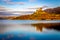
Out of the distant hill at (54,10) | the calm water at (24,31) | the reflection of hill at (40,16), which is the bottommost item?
the calm water at (24,31)

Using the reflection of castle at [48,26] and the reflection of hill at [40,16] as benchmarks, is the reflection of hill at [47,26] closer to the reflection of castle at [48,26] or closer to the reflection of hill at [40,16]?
the reflection of castle at [48,26]

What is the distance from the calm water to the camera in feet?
8.51

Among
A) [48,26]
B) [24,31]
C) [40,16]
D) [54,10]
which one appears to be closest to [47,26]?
[48,26]

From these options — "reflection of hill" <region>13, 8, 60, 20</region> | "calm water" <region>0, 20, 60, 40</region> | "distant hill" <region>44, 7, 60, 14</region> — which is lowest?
"calm water" <region>0, 20, 60, 40</region>

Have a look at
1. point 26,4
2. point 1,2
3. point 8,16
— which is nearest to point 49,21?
point 26,4

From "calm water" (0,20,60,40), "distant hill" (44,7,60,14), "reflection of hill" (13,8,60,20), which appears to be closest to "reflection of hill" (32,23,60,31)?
"calm water" (0,20,60,40)

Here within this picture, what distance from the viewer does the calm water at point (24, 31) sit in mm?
2594

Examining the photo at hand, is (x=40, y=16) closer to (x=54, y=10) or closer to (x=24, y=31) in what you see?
(x=54, y=10)

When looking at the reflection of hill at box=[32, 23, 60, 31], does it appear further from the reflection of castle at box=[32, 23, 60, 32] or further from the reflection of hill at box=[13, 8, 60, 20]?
the reflection of hill at box=[13, 8, 60, 20]

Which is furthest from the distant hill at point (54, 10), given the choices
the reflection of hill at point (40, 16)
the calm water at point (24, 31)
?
the calm water at point (24, 31)

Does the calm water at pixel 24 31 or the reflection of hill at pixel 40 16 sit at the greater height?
the reflection of hill at pixel 40 16

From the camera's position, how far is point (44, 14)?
267 centimetres

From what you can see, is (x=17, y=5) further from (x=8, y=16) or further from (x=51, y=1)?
(x=51, y=1)

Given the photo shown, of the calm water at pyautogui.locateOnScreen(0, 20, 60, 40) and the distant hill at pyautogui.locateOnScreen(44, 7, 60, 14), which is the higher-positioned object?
the distant hill at pyautogui.locateOnScreen(44, 7, 60, 14)
